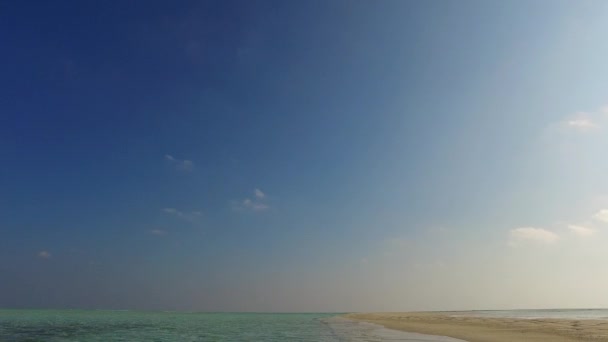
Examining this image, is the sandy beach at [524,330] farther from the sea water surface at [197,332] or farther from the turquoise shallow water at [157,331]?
the turquoise shallow water at [157,331]

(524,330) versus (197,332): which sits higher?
(524,330)

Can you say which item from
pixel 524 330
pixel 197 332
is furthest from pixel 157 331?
pixel 524 330

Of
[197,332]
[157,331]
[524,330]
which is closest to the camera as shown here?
[524,330]

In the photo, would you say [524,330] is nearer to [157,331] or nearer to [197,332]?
[197,332]

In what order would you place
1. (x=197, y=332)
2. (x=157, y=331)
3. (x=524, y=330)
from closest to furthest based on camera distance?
1. (x=524, y=330)
2. (x=197, y=332)
3. (x=157, y=331)

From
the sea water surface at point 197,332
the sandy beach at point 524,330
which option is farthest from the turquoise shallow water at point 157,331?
→ the sandy beach at point 524,330

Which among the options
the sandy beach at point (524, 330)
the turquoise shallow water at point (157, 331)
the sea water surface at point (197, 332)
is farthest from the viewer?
the turquoise shallow water at point (157, 331)

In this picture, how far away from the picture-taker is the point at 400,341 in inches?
1125

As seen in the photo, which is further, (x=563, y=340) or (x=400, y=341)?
(x=400, y=341)

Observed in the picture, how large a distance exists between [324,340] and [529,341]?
13.4 m

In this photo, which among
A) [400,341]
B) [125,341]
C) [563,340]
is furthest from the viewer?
[125,341]

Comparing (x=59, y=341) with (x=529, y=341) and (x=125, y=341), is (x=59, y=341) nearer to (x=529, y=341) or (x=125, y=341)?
(x=125, y=341)

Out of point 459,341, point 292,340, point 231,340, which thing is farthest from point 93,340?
point 459,341

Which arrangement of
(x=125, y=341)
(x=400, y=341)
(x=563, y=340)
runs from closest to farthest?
(x=563, y=340) < (x=400, y=341) < (x=125, y=341)
